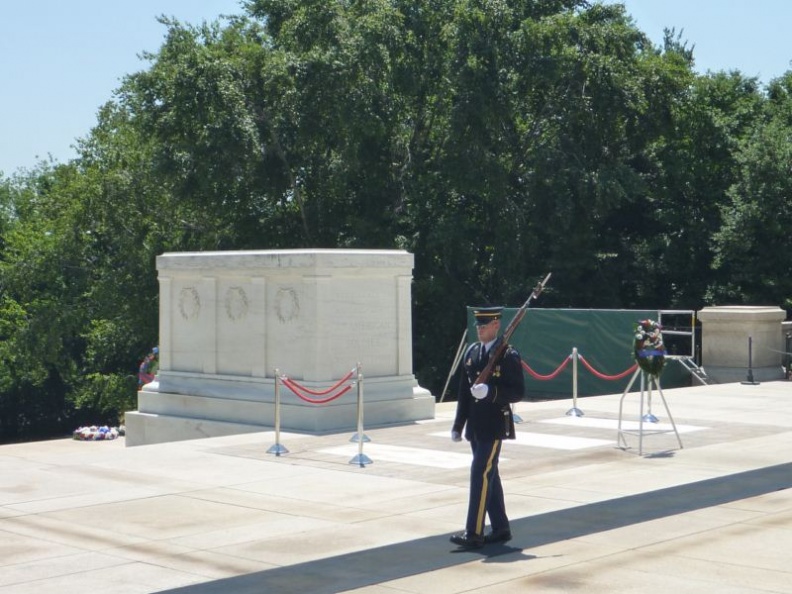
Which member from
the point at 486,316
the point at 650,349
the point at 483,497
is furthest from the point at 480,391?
the point at 650,349

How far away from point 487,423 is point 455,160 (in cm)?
2563

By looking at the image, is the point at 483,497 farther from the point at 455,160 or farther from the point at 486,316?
the point at 455,160

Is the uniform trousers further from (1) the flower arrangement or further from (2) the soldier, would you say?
(1) the flower arrangement

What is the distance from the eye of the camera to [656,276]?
123 ft

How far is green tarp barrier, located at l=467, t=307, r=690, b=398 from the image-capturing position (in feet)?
78.6

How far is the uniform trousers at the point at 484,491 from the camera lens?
8.65 m

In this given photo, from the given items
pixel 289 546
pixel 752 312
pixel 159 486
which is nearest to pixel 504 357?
pixel 289 546

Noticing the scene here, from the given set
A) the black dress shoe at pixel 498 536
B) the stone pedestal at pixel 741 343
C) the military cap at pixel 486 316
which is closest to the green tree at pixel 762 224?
the stone pedestal at pixel 741 343

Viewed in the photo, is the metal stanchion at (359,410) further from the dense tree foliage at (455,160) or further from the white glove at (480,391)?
the dense tree foliage at (455,160)

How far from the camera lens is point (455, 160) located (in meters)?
34.0

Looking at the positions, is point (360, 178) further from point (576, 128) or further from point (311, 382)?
point (311, 382)

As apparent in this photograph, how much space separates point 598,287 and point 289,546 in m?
28.9

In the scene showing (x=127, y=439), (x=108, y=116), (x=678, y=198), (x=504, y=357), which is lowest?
(x=127, y=439)

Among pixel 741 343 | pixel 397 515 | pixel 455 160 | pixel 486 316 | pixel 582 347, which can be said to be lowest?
pixel 397 515
